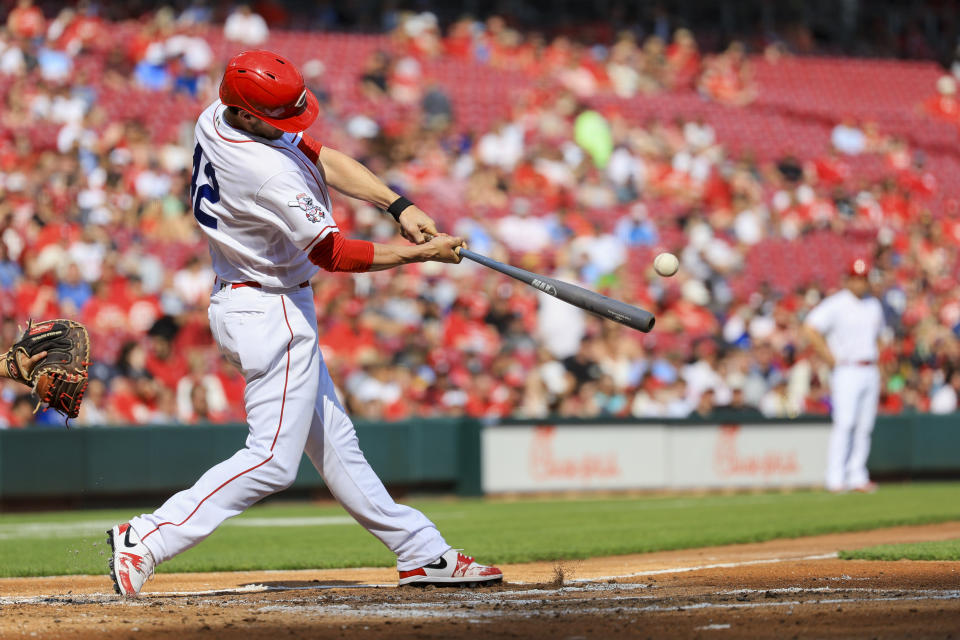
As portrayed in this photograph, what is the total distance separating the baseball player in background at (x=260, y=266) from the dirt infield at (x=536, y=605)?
1.13ft

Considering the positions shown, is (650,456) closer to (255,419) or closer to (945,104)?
(255,419)

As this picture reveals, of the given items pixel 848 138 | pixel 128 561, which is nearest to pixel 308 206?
pixel 128 561

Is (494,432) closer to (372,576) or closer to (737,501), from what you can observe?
(737,501)

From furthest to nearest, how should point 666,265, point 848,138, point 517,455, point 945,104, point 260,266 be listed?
1. point 945,104
2. point 848,138
3. point 517,455
4. point 666,265
5. point 260,266

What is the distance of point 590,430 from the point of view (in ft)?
48.4

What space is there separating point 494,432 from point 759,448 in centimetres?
327

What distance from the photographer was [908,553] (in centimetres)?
707

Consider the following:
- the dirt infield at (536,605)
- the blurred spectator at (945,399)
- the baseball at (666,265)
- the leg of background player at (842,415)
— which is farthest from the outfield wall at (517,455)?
the baseball at (666,265)

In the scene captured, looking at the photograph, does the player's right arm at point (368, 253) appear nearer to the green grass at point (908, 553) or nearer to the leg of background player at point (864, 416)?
the green grass at point (908, 553)

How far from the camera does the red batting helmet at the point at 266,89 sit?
5.21m

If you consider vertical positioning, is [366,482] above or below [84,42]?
below

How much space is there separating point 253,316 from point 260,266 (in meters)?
0.20

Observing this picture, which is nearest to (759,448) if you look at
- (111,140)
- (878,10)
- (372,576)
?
(111,140)

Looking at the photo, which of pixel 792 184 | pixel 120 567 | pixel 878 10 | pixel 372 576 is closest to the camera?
pixel 120 567
